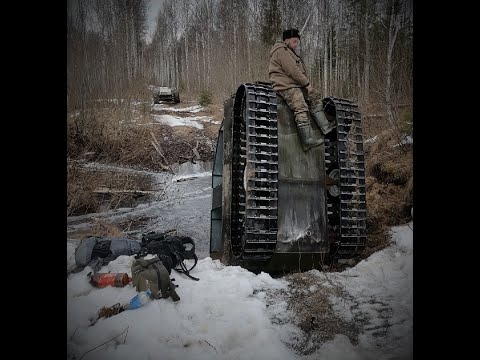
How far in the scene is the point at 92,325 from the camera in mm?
2473

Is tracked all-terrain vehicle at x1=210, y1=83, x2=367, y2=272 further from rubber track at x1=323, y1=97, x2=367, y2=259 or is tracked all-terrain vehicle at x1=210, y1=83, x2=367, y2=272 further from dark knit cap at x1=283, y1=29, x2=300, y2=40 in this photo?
→ dark knit cap at x1=283, y1=29, x2=300, y2=40

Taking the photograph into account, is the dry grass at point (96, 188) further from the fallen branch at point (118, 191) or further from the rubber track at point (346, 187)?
the rubber track at point (346, 187)

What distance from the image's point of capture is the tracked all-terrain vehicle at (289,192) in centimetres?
333

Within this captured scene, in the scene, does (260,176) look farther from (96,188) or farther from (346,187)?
(96,188)

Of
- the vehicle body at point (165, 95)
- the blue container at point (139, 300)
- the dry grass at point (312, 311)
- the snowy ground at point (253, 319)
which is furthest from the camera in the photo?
the vehicle body at point (165, 95)

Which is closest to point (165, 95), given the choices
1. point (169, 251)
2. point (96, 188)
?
point (96, 188)

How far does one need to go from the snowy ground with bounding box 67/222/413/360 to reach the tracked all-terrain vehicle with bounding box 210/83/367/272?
29 cm

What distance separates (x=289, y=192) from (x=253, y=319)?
1.50 metres

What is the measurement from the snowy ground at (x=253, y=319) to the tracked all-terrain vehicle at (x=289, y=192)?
29 centimetres

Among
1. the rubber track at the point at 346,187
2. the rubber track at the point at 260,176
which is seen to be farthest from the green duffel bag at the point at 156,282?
the rubber track at the point at 346,187

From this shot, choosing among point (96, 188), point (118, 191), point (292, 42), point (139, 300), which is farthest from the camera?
point (118, 191)

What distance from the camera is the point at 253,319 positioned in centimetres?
252

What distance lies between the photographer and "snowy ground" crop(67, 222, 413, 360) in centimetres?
215

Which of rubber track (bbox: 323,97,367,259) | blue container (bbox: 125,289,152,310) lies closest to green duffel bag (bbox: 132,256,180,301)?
blue container (bbox: 125,289,152,310)
